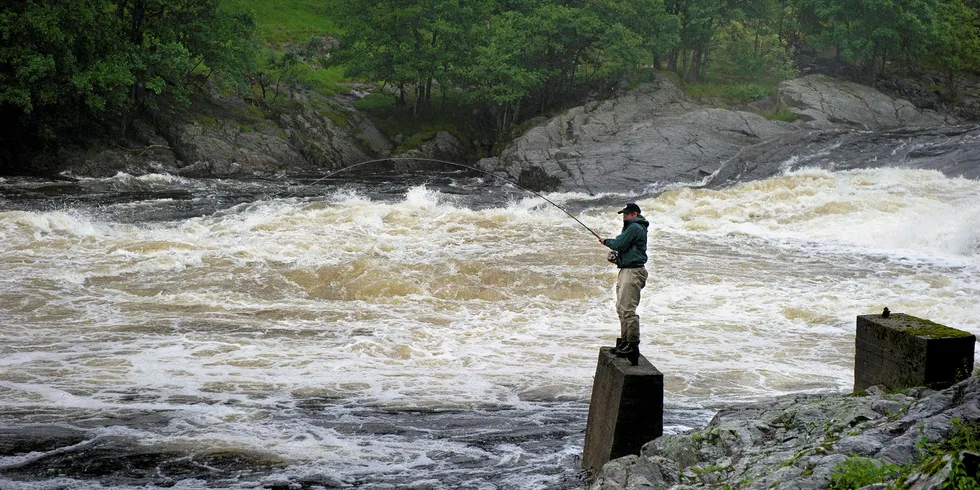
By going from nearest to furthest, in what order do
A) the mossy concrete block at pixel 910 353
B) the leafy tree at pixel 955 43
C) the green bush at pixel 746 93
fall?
the mossy concrete block at pixel 910 353 → the green bush at pixel 746 93 → the leafy tree at pixel 955 43

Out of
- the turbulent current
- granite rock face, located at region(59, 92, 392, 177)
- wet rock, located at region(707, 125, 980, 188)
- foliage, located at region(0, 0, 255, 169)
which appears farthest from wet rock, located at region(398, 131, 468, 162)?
wet rock, located at region(707, 125, 980, 188)

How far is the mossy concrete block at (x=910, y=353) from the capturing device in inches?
277

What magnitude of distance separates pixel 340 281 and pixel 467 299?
239cm

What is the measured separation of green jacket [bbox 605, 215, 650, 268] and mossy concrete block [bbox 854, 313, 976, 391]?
78.6 inches

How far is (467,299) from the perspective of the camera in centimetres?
1514

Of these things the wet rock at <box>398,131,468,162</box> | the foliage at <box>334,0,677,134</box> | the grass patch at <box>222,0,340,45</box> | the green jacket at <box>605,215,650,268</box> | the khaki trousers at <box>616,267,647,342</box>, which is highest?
the grass patch at <box>222,0,340,45</box>

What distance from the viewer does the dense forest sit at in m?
30.8

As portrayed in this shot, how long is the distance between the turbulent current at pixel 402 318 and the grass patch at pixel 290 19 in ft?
67.3

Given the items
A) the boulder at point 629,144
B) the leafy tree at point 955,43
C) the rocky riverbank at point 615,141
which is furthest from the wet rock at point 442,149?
the leafy tree at point 955,43

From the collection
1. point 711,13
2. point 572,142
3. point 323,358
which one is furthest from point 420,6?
point 323,358

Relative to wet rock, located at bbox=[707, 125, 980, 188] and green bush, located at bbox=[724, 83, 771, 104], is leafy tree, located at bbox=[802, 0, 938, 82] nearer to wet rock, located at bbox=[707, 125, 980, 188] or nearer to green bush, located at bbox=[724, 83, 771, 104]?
green bush, located at bbox=[724, 83, 771, 104]

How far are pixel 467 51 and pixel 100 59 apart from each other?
1433cm

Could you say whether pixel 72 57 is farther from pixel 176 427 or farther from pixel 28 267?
pixel 176 427

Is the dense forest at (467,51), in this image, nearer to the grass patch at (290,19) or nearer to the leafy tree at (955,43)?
the leafy tree at (955,43)
